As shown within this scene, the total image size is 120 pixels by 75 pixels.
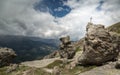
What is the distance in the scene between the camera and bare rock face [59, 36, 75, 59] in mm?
113500

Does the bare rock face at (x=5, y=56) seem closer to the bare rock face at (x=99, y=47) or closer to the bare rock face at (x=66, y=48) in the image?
the bare rock face at (x=66, y=48)

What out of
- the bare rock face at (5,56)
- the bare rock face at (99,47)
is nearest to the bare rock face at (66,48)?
the bare rock face at (5,56)

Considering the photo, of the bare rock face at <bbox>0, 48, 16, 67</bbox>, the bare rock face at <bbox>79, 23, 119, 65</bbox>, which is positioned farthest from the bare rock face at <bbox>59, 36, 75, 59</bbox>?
the bare rock face at <bbox>79, 23, 119, 65</bbox>

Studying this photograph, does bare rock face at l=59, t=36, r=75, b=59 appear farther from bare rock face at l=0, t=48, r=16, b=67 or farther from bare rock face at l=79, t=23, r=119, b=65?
bare rock face at l=79, t=23, r=119, b=65

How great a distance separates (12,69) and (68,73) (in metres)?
38.7

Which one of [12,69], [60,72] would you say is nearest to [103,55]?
[60,72]

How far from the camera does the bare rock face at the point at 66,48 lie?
114m

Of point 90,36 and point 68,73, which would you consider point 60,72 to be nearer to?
point 68,73

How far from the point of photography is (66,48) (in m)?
118

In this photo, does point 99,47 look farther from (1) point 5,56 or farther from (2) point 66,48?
(1) point 5,56

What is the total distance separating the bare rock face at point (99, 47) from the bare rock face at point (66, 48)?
50.5 meters

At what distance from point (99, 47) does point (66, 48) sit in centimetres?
5789

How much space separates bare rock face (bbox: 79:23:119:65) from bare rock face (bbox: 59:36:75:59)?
50473 millimetres

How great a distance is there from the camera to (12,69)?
9675 centimetres
